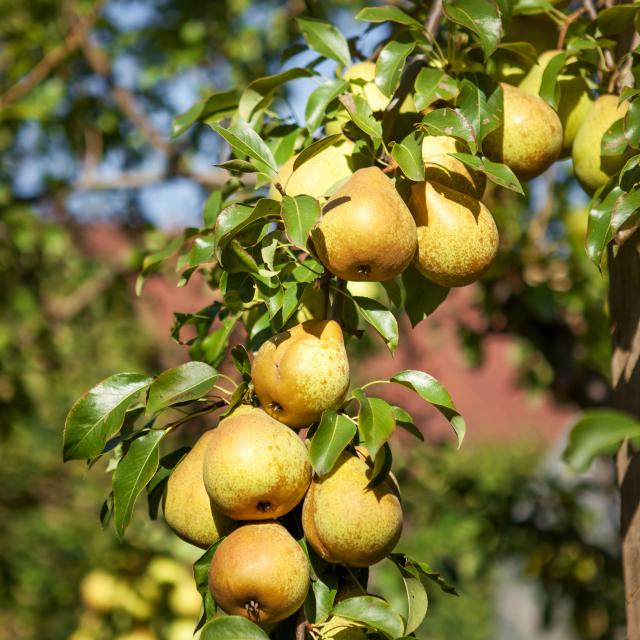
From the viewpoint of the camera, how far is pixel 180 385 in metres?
0.83

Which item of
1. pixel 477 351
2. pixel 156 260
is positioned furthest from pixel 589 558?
pixel 156 260

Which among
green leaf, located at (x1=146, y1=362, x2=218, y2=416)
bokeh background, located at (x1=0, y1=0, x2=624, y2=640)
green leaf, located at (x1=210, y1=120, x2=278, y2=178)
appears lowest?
bokeh background, located at (x1=0, y1=0, x2=624, y2=640)

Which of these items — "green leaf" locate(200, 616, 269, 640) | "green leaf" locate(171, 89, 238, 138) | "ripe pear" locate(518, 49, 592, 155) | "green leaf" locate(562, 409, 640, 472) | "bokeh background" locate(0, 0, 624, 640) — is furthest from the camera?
"bokeh background" locate(0, 0, 624, 640)

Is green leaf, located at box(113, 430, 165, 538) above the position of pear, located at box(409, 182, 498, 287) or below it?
below

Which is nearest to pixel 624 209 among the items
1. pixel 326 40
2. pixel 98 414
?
pixel 326 40

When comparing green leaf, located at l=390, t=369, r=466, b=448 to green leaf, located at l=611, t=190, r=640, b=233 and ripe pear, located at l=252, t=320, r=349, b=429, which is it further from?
green leaf, located at l=611, t=190, r=640, b=233

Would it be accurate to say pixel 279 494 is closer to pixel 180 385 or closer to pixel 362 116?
pixel 180 385

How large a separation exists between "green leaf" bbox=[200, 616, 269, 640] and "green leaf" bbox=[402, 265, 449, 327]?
386mm

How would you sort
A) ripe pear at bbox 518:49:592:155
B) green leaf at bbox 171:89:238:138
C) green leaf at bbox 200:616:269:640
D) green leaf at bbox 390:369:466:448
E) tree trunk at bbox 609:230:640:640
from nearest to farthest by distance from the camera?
green leaf at bbox 200:616:269:640 → green leaf at bbox 390:369:466:448 → tree trunk at bbox 609:230:640:640 → ripe pear at bbox 518:49:592:155 → green leaf at bbox 171:89:238:138

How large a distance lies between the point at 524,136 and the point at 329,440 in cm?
41

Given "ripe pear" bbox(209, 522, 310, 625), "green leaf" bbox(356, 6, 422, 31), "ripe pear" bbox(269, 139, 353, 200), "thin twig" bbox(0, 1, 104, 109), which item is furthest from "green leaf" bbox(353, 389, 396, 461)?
"thin twig" bbox(0, 1, 104, 109)

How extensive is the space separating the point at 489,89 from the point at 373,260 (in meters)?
0.28

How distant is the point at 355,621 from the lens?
77 cm

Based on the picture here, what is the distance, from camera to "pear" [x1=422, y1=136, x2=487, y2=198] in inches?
34.3
